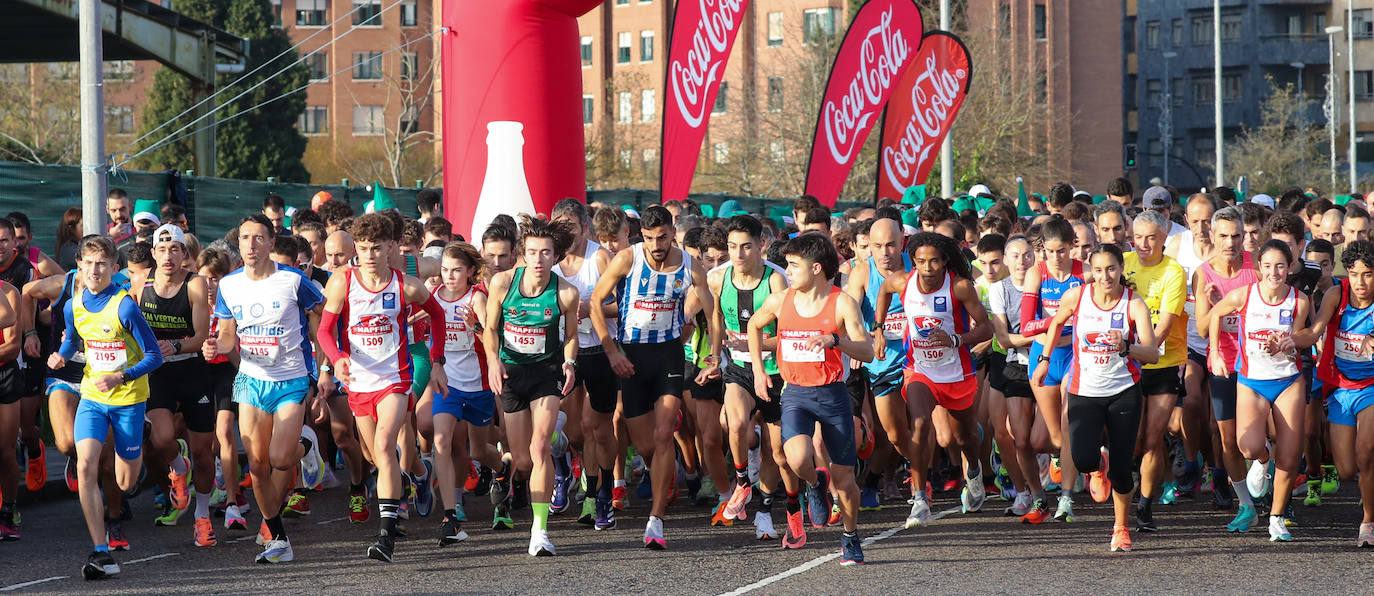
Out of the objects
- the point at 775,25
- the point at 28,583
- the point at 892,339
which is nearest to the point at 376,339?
the point at 28,583

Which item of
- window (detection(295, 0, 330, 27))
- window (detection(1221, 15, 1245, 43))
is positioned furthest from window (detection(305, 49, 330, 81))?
window (detection(1221, 15, 1245, 43))

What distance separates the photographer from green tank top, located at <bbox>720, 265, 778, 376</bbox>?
30.9 ft

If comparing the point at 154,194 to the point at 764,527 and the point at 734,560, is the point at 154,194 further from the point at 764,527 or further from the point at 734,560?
the point at 734,560

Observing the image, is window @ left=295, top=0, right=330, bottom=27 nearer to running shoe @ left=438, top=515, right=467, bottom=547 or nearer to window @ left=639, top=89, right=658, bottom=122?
window @ left=639, top=89, right=658, bottom=122

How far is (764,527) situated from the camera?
9.40 m

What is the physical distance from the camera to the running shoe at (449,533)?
9242mm

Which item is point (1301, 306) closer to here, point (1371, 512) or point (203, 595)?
point (1371, 512)

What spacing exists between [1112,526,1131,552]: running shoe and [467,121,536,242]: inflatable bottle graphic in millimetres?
7368

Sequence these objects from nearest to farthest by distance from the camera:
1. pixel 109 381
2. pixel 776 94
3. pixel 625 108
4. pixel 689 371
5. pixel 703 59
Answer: pixel 109 381, pixel 689 371, pixel 703 59, pixel 776 94, pixel 625 108

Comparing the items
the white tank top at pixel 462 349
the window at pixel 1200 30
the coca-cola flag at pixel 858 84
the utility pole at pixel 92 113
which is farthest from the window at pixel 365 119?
the white tank top at pixel 462 349

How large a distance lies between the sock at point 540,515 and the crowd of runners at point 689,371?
0.03 metres

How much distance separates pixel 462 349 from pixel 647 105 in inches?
2461

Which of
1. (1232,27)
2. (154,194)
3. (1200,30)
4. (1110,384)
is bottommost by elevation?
(1110,384)

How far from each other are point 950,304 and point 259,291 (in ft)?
13.3
